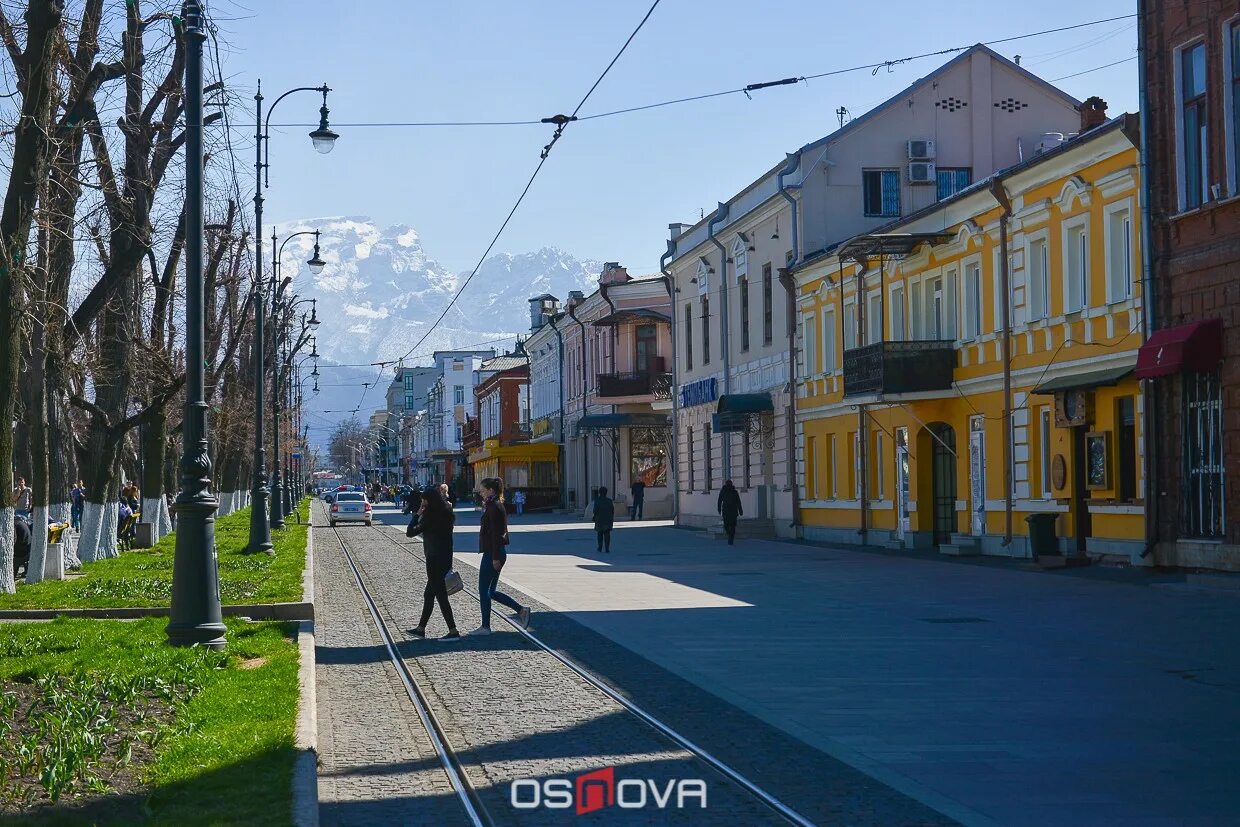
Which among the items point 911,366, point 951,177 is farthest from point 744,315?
point 911,366

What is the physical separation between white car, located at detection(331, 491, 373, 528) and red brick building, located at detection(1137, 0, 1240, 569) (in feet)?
147

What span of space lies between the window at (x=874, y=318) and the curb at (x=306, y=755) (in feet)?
83.8

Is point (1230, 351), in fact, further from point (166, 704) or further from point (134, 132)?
point (134, 132)

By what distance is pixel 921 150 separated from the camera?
137ft

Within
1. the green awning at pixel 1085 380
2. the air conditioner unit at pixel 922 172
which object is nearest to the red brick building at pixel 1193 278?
the green awning at pixel 1085 380

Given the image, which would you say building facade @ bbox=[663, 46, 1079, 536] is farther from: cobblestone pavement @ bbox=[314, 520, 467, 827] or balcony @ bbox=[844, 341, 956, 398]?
cobblestone pavement @ bbox=[314, 520, 467, 827]

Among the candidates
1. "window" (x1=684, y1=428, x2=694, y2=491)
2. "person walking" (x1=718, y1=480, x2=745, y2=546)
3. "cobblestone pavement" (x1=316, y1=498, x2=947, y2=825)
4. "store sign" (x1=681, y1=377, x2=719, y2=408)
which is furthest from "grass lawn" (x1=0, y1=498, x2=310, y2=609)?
"window" (x1=684, y1=428, x2=694, y2=491)

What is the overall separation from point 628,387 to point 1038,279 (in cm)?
3472

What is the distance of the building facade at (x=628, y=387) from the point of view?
206 feet

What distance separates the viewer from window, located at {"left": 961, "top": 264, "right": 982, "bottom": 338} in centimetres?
3178

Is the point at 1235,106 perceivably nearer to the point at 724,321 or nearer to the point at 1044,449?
the point at 1044,449

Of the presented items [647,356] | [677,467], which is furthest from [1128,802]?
[647,356]

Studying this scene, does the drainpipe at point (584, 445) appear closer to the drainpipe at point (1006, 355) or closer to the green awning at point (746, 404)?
the green awning at point (746, 404)

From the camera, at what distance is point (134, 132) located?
26891 mm
